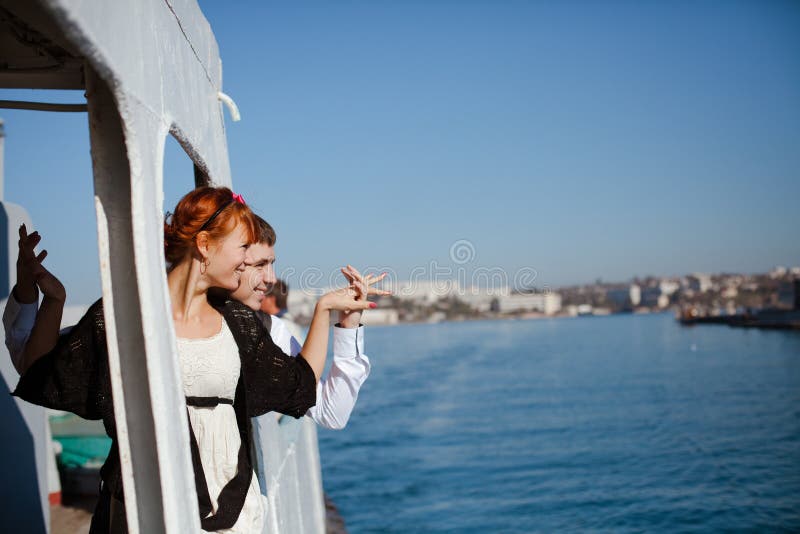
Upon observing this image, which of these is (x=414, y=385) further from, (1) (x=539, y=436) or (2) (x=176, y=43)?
(2) (x=176, y=43)

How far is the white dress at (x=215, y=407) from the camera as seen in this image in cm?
197

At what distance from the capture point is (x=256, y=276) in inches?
88.2

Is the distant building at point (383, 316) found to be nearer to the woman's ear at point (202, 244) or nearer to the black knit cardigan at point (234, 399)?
the black knit cardigan at point (234, 399)

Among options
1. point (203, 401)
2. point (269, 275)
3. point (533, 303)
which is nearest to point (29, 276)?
point (203, 401)

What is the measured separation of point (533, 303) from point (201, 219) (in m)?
164

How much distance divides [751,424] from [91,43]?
26.9 m

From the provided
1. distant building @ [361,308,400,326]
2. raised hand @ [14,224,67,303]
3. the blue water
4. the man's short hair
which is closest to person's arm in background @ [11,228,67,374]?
raised hand @ [14,224,67,303]

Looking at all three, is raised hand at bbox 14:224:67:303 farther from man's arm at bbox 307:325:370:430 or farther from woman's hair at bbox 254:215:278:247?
man's arm at bbox 307:325:370:430

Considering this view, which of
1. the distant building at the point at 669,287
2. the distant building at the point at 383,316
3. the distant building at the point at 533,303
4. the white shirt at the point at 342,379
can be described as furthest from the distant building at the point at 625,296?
the white shirt at the point at 342,379

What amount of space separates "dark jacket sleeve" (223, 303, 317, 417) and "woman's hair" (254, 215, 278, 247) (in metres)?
0.21

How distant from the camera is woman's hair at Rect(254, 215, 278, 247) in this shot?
2.18m

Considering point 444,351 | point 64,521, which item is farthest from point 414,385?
point 64,521

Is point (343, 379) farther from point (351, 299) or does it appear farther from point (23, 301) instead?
point (23, 301)

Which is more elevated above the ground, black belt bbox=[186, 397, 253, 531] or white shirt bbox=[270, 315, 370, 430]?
white shirt bbox=[270, 315, 370, 430]
